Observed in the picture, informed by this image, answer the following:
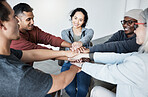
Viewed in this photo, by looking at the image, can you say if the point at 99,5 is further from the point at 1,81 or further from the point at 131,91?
the point at 1,81

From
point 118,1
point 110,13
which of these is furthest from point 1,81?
point 118,1

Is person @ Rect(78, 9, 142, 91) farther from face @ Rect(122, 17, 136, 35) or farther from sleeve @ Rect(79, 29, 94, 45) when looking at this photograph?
sleeve @ Rect(79, 29, 94, 45)

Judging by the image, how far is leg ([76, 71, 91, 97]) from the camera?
175 centimetres

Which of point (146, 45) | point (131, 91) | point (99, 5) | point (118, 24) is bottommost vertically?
point (131, 91)

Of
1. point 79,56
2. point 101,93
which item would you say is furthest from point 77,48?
point 101,93

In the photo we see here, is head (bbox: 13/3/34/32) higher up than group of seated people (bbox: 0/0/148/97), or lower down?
higher up

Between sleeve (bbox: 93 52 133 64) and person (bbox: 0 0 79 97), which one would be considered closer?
person (bbox: 0 0 79 97)

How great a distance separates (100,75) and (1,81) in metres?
0.79

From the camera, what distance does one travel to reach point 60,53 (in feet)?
5.78

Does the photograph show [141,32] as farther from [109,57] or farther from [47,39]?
[47,39]

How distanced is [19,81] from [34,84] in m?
0.09

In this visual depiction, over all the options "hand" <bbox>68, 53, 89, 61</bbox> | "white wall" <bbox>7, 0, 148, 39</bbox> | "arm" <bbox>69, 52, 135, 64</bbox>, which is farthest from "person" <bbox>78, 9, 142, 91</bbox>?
"white wall" <bbox>7, 0, 148, 39</bbox>

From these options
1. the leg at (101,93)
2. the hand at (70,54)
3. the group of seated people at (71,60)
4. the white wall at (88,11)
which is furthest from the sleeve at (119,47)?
the white wall at (88,11)

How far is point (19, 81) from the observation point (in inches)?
31.0
